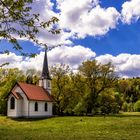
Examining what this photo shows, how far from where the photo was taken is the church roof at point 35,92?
229 ft

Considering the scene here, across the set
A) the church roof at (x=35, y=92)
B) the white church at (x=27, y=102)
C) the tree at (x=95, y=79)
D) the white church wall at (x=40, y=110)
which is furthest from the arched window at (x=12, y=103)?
the tree at (x=95, y=79)

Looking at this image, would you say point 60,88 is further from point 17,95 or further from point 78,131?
point 78,131

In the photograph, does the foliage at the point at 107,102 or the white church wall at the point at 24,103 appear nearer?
the white church wall at the point at 24,103

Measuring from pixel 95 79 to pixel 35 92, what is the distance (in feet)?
54.3

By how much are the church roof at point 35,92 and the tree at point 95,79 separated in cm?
1029

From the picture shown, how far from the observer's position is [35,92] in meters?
73.2

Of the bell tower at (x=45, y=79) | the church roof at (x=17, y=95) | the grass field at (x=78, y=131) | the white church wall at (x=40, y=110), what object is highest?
the bell tower at (x=45, y=79)

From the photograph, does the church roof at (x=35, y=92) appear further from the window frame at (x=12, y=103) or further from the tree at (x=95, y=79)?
the tree at (x=95, y=79)

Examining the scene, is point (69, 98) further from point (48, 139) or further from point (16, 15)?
point (16, 15)

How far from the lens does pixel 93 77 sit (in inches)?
3319

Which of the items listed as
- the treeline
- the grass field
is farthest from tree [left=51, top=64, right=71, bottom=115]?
the grass field

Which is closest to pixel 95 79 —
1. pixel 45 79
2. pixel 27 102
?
pixel 45 79

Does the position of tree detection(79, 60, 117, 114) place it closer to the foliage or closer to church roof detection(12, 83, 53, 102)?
the foliage

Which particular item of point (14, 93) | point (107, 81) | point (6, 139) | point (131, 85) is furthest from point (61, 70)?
point (131, 85)
